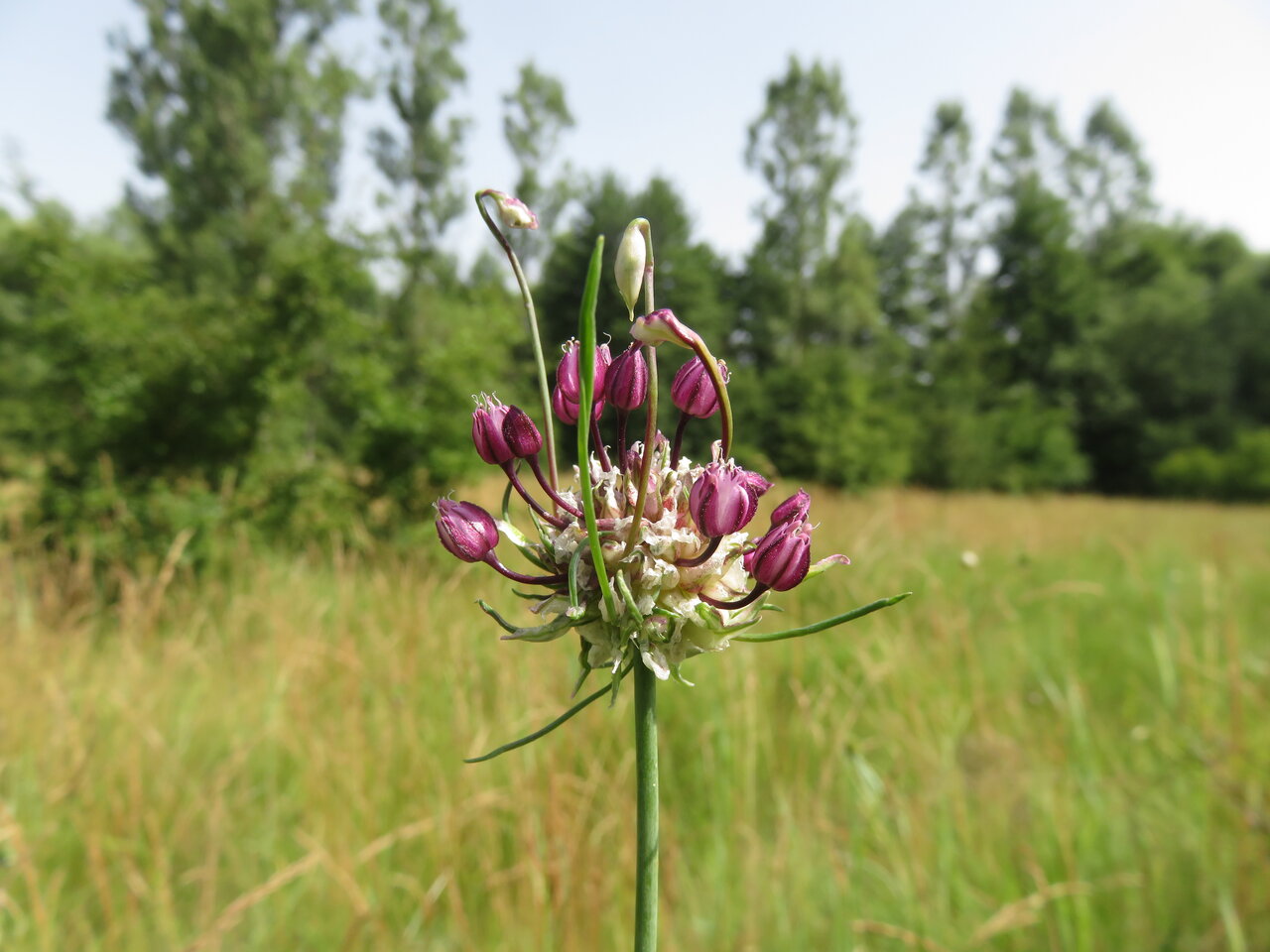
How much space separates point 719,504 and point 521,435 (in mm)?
159

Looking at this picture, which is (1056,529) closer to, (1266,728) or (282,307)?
(1266,728)

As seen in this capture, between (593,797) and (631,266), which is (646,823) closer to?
(631,266)

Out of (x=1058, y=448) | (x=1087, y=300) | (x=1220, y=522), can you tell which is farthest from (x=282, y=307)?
(x=1087, y=300)

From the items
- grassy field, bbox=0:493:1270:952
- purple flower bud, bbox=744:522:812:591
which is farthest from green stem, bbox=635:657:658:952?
grassy field, bbox=0:493:1270:952

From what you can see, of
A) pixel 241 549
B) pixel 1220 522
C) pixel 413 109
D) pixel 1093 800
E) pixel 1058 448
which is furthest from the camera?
pixel 1058 448

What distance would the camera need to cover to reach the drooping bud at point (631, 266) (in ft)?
1.44

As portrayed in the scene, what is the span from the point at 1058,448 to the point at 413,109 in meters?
18.7

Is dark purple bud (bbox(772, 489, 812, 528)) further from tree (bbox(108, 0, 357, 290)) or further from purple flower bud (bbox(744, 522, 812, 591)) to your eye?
tree (bbox(108, 0, 357, 290))

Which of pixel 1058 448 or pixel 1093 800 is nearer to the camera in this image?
pixel 1093 800

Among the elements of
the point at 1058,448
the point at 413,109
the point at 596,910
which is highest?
the point at 413,109

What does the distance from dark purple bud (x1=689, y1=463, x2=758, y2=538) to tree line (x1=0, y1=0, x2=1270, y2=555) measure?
228 cm

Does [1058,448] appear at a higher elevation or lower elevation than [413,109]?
lower

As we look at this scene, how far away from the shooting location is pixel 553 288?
6.19 metres

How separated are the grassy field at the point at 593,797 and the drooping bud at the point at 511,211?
1.11 meters
